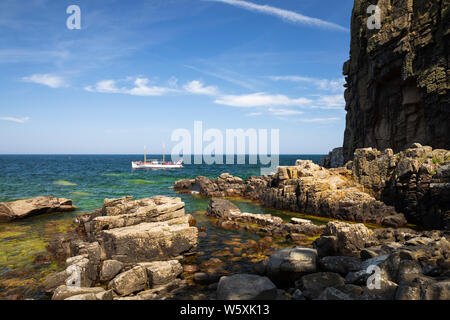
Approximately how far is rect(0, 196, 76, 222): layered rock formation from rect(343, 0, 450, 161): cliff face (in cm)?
4225

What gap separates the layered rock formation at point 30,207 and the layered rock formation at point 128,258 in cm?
1087

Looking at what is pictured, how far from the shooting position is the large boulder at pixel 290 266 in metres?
9.12

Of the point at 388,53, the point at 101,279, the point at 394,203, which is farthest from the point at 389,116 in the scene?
the point at 101,279

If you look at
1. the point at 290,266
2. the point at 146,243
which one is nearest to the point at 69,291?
the point at 146,243

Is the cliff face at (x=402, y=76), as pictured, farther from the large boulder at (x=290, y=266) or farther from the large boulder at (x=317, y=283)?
the large boulder at (x=317, y=283)

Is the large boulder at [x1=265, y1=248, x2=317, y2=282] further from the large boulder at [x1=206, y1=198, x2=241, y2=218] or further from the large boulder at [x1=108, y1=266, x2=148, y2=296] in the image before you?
the large boulder at [x1=206, y1=198, x2=241, y2=218]

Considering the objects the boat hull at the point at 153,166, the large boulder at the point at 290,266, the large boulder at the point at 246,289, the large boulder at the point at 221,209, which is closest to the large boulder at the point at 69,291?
the large boulder at the point at 246,289

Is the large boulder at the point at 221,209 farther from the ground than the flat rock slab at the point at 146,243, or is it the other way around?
the flat rock slab at the point at 146,243

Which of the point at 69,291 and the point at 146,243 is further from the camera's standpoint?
the point at 146,243

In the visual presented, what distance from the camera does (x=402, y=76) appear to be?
33062 mm

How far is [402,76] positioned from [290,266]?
35.6m

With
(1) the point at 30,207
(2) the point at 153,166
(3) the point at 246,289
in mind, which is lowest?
Result: (1) the point at 30,207

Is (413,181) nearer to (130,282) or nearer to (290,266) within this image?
(290,266)
